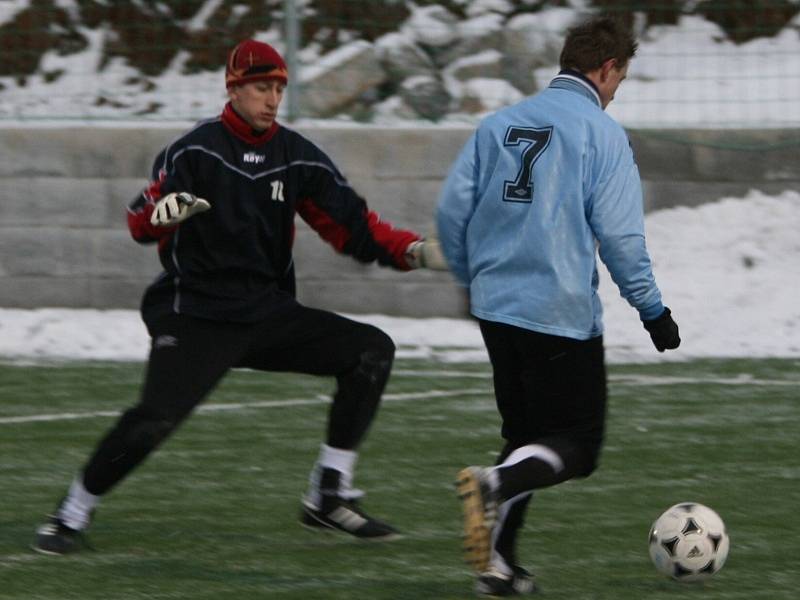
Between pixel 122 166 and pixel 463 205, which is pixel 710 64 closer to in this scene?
pixel 122 166

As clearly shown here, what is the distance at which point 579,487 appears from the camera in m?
7.28

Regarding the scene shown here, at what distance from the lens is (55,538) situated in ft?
19.9

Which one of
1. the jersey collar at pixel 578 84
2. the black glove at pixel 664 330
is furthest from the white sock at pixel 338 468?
the jersey collar at pixel 578 84

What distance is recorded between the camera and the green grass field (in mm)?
5723

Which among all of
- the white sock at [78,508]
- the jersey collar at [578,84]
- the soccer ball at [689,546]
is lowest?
the white sock at [78,508]

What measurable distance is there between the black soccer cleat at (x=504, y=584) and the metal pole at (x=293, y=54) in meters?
7.68

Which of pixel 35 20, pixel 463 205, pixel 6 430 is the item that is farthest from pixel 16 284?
pixel 463 205

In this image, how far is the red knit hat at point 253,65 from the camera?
6.10 metres

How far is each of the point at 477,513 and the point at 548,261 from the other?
2.49 feet

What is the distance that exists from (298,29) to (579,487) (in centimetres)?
635

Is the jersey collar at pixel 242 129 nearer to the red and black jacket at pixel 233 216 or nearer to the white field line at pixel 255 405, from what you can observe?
the red and black jacket at pixel 233 216

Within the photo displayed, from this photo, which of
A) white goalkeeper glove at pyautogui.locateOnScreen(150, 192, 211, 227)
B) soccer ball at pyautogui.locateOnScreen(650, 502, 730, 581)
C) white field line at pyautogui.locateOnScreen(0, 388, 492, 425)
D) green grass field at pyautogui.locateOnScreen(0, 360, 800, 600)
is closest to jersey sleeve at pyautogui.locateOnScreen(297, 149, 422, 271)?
white goalkeeper glove at pyautogui.locateOnScreen(150, 192, 211, 227)

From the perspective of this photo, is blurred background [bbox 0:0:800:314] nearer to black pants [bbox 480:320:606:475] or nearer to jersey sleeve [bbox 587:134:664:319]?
black pants [bbox 480:320:606:475]

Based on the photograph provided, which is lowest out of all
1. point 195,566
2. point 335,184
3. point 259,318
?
point 195,566
